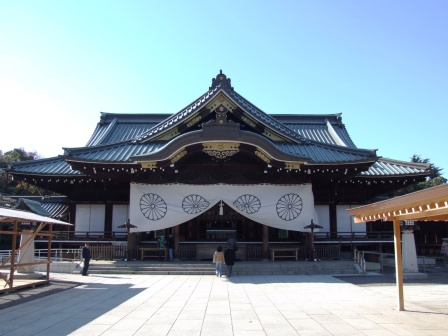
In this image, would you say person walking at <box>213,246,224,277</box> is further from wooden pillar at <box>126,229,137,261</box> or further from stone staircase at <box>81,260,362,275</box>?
wooden pillar at <box>126,229,137,261</box>

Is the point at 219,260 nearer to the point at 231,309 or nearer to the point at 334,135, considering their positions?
the point at 231,309

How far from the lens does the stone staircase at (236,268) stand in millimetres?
15484

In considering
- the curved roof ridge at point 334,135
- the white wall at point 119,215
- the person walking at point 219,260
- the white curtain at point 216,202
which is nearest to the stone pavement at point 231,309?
the person walking at point 219,260

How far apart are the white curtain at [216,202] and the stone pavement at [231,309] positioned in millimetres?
4118

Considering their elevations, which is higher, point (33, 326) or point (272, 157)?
point (272, 157)

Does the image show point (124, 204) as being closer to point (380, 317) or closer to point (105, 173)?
point (105, 173)

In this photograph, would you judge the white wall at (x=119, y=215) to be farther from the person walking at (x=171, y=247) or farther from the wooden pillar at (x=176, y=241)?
the wooden pillar at (x=176, y=241)

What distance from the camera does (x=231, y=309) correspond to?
28.9 feet

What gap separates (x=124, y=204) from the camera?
19.6 m

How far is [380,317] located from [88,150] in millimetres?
14598

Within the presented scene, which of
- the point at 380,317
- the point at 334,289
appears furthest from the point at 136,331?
the point at 334,289

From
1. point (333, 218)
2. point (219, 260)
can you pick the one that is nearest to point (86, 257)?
point (219, 260)

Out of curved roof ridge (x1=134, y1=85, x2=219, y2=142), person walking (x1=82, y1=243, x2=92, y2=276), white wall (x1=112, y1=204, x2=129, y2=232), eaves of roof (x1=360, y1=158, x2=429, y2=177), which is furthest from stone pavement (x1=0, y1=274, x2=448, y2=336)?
curved roof ridge (x1=134, y1=85, x2=219, y2=142)

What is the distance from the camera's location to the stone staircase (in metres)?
15.5
